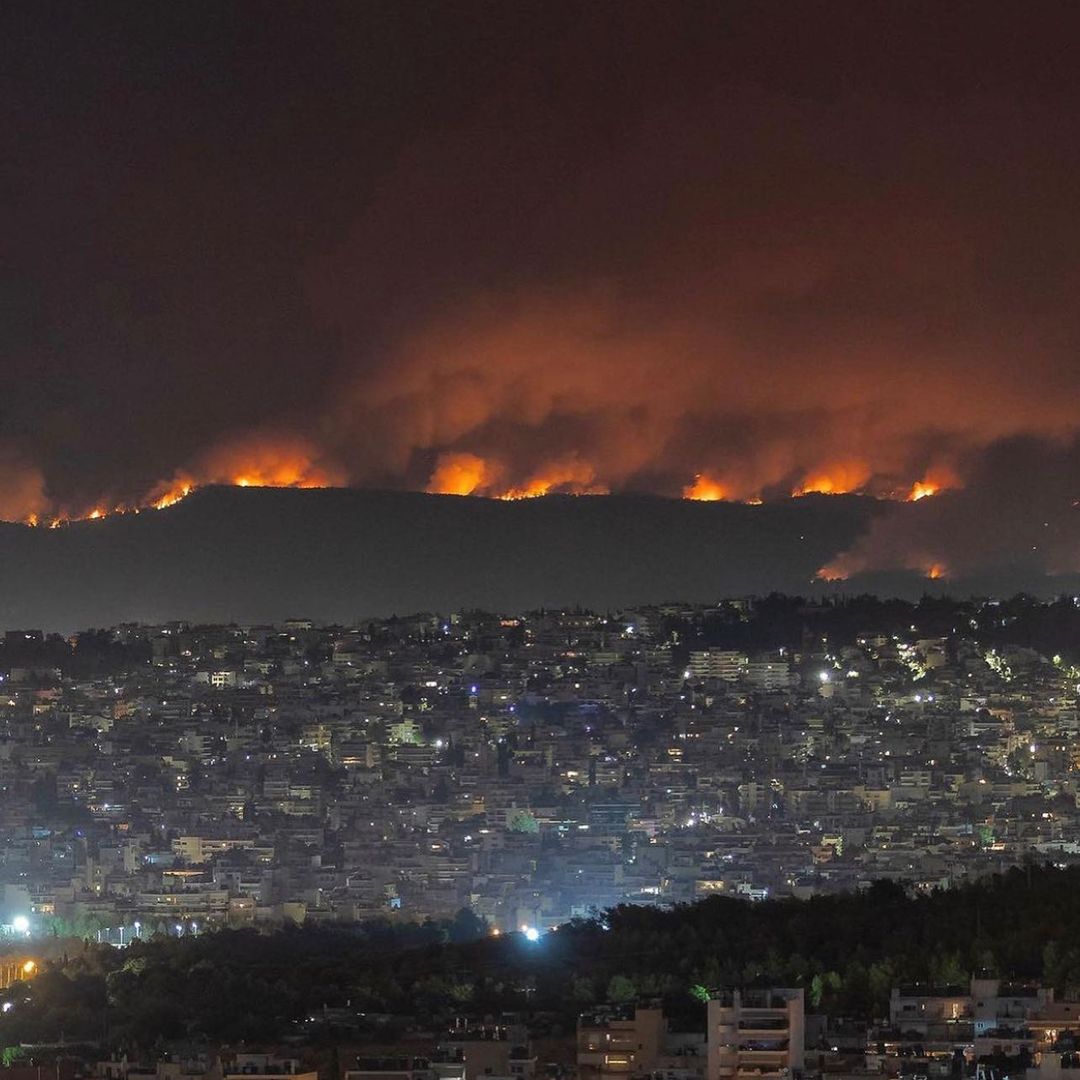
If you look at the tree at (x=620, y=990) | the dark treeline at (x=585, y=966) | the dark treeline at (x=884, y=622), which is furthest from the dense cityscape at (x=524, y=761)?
the tree at (x=620, y=990)

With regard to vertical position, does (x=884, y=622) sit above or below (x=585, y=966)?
above

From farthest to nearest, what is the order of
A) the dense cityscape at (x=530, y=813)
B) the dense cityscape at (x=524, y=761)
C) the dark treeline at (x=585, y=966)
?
the dense cityscape at (x=524, y=761) < the dense cityscape at (x=530, y=813) < the dark treeline at (x=585, y=966)

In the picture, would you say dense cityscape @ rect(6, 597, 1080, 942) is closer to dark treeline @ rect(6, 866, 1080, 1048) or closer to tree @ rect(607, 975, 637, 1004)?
dark treeline @ rect(6, 866, 1080, 1048)

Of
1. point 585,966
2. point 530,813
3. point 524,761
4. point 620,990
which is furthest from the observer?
point 524,761

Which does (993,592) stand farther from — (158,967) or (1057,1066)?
(1057,1066)

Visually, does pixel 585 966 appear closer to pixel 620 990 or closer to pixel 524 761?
pixel 620 990

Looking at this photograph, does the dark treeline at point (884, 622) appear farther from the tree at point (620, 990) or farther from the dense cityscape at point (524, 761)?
the tree at point (620, 990)

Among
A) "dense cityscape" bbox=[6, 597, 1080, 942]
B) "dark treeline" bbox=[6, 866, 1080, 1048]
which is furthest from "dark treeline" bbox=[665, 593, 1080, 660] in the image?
"dark treeline" bbox=[6, 866, 1080, 1048]

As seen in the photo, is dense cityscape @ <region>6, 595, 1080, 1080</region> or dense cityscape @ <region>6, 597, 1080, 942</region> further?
dense cityscape @ <region>6, 597, 1080, 942</region>

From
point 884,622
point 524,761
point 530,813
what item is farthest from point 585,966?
point 884,622
